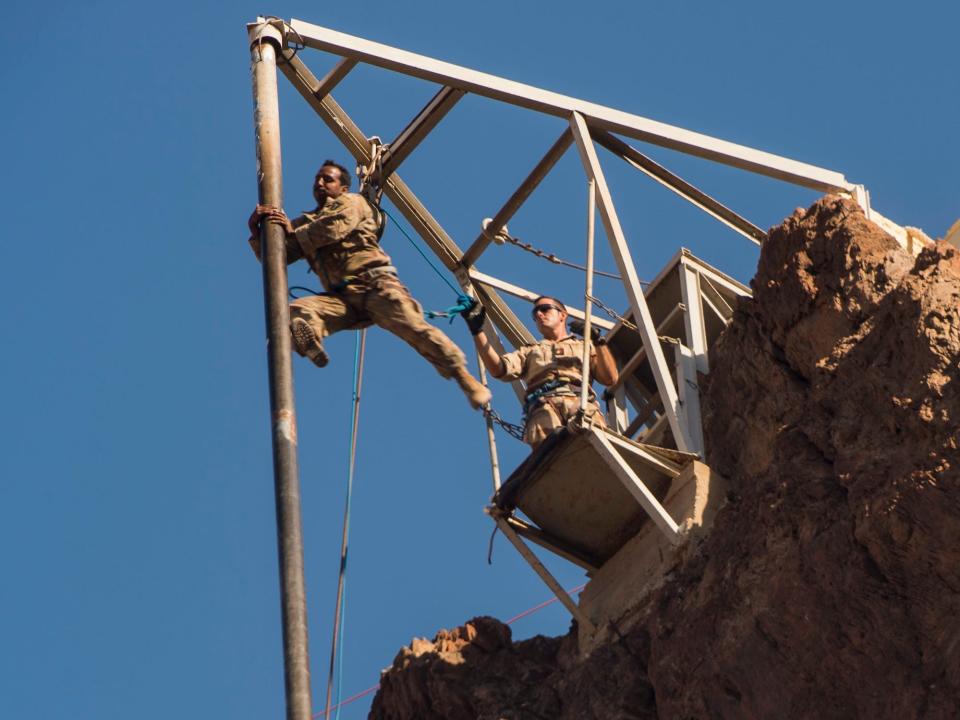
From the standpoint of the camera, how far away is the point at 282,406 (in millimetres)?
10297

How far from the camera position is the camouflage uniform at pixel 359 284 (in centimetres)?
1473

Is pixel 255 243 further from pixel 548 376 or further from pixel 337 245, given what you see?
pixel 548 376

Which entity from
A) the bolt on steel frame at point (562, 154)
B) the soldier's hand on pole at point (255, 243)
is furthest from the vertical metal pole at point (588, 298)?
the soldier's hand on pole at point (255, 243)

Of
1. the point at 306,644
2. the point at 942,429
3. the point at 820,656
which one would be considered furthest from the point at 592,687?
the point at 306,644

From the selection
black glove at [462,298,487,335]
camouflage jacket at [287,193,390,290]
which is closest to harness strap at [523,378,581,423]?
black glove at [462,298,487,335]

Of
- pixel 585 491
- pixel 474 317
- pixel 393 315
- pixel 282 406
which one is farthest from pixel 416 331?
pixel 282 406

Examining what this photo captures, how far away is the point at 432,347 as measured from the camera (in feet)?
48.6

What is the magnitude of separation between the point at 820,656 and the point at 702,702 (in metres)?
1.06

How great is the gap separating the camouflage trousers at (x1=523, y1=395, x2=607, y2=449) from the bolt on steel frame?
431mm

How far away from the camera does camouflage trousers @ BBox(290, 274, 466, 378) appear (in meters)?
14.7

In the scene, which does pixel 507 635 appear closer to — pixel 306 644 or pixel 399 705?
pixel 399 705

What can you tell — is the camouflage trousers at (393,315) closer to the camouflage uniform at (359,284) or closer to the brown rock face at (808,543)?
the camouflage uniform at (359,284)

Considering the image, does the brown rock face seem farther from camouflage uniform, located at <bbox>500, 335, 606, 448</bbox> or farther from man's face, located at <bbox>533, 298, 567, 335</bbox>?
man's face, located at <bbox>533, 298, 567, 335</bbox>

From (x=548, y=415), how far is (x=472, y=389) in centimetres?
213
